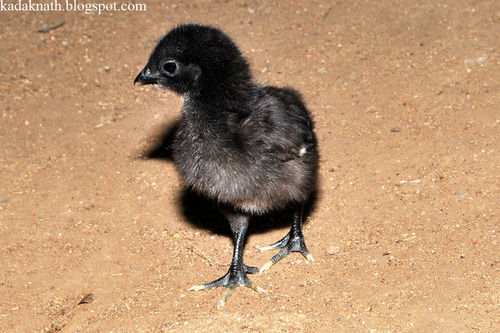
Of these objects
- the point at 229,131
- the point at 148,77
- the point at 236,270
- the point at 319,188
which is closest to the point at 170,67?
the point at 148,77

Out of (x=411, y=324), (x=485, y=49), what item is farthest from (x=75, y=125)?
(x=485, y=49)

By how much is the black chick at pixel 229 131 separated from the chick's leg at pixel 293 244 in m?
0.41

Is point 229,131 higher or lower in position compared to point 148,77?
lower

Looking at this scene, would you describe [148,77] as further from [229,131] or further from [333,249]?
[333,249]

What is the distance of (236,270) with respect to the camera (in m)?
5.09

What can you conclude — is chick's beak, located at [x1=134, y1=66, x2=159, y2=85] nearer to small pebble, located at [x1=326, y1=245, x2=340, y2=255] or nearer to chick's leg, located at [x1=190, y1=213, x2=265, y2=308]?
chick's leg, located at [x1=190, y1=213, x2=265, y2=308]

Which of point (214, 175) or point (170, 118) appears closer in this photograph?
point (214, 175)

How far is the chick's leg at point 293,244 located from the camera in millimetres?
5375

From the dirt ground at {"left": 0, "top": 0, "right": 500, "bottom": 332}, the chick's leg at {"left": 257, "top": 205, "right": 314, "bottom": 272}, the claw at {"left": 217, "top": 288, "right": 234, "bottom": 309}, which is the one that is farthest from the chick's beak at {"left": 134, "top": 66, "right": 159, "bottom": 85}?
the claw at {"left": 217, "top": 288, "right": 234, "bottom": 309}

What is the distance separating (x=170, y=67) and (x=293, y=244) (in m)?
1.97

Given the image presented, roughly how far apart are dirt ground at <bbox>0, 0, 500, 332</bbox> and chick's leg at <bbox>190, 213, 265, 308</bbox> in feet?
0.29

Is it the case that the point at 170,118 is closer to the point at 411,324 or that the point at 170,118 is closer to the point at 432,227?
the point at 432,227

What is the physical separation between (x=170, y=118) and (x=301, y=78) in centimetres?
169

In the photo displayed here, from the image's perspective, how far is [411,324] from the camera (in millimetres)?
4234
